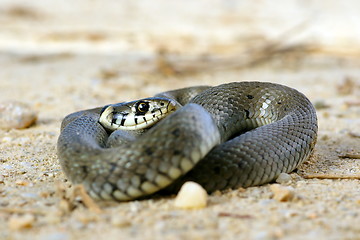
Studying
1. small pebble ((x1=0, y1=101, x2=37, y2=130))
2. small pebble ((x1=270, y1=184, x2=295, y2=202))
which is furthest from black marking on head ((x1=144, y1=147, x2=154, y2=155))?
small pebble ((x1=0, y1=101, x2=37, y2=130))

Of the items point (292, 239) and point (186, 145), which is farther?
point (186, 145)

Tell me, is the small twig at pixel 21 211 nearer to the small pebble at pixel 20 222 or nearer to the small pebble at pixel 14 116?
the small pebble at pixel 20 222

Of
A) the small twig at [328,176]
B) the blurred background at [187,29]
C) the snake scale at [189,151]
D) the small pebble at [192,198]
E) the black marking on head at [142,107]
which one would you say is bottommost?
the small twig at [328,176]

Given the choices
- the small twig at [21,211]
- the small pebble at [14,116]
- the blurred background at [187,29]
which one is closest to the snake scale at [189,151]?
the small twig at [21,211]

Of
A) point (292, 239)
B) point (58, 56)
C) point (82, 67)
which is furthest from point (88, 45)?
point (292, 239)

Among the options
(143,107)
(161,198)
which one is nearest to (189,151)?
(161,198)

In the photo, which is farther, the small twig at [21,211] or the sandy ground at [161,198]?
the small twig at [21,211]

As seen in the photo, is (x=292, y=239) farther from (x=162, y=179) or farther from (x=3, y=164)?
(x=3, y=164)
